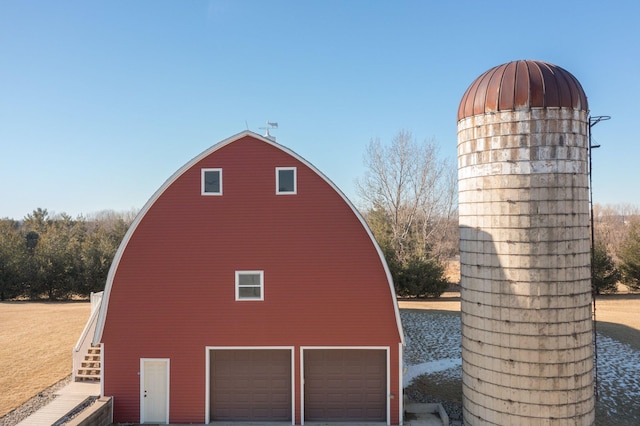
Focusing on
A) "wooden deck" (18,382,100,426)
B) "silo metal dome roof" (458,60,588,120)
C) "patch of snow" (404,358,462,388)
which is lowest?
"patch of snow" (404,358,462,388)

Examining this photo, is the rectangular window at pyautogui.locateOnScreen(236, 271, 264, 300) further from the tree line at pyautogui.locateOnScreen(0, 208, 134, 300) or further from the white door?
the tree line at pyautogui.locateOnScreen(0, 208, 134, 300)

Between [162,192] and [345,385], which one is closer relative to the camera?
[345,385]

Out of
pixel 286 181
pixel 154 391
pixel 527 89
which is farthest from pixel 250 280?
pixel 527 89

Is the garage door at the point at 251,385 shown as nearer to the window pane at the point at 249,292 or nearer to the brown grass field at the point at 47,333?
the window pane at the point at 249,292

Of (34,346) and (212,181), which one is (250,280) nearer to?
(212,181)

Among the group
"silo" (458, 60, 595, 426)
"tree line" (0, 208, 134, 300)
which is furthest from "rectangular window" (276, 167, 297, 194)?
"tree line" (0, 208, 134, 300)

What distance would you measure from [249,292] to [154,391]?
373 centimetres

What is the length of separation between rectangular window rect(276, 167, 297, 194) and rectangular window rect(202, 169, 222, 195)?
164 centimetres

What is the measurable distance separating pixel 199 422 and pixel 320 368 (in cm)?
355

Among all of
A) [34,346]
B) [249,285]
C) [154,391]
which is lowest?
[34,346]

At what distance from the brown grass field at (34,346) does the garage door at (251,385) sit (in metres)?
5.85

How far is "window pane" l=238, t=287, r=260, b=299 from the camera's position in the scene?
35.4 ft

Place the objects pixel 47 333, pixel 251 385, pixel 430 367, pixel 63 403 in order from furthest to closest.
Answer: pixel 47 333, pixel 430 367, pixel 63 403, pixel 251 385

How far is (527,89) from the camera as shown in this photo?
355 inches
